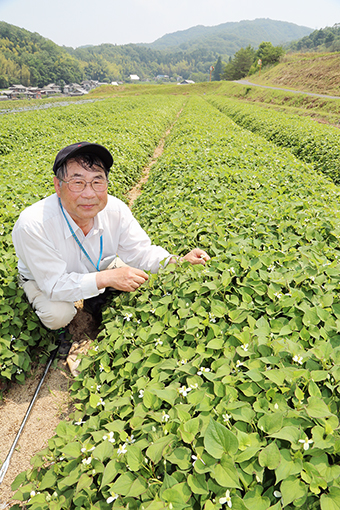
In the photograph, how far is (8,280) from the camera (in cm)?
310

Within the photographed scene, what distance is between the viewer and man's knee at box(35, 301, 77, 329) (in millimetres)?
2848

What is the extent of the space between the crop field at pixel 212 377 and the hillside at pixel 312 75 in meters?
33.5

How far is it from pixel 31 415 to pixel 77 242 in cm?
171

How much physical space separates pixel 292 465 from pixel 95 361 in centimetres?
164

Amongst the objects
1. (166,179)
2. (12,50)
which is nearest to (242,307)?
(166,179)

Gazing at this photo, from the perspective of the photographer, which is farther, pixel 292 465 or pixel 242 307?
pixel 242 307

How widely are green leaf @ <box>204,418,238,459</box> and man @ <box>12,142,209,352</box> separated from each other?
1.56 metres

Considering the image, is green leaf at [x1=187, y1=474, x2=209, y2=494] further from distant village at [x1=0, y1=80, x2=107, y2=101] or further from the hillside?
distant village at [x1=0, y1=80, x2=107, y2=101]

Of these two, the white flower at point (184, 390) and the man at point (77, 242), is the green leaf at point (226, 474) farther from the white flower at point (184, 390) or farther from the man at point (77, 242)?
the man at point (77, 242)

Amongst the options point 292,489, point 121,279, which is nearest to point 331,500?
point 292,489

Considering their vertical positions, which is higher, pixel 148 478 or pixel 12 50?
pixel 12 50

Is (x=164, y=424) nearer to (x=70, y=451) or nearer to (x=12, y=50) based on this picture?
(x=70, y=451)

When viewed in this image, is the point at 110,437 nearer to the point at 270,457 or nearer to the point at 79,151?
the point at 270,457

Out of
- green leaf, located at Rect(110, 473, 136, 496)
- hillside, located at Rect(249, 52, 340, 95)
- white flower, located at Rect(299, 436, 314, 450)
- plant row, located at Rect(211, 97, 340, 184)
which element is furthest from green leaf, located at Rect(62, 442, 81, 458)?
hillside, located at Rect(249, 52, 340, 95)
